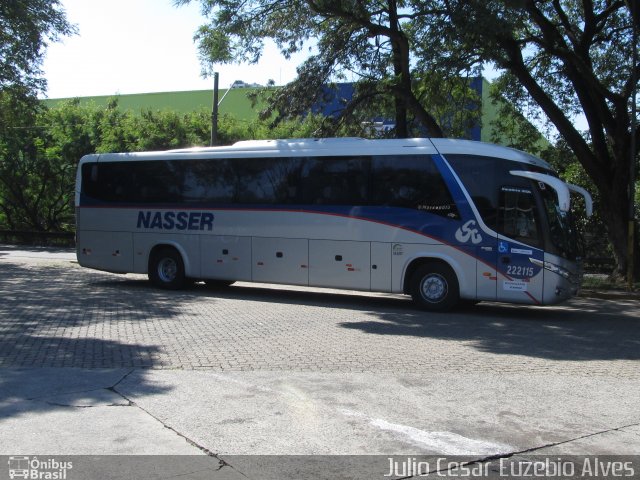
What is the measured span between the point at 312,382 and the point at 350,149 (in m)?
8.12

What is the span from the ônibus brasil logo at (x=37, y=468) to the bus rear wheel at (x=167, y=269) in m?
12.0

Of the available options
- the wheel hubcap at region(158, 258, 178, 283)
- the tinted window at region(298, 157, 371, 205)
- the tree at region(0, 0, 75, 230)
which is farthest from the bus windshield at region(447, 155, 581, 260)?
the tree at region(0, 0, 75, 230)

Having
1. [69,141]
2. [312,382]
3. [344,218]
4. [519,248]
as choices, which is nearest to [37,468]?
[312,382]

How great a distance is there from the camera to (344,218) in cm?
1440

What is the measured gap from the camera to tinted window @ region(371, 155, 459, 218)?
1330cm

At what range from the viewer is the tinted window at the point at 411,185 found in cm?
1330

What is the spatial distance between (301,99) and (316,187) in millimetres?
5505

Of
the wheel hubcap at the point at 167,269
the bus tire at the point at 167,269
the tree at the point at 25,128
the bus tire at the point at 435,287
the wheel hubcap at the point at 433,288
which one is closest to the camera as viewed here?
the bus tire at the point at 435,287

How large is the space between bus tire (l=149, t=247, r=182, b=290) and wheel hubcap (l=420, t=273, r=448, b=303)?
6.46m

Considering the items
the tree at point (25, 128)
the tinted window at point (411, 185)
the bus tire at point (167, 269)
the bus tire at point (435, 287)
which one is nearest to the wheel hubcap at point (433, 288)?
the bus tire at point (435, 287)

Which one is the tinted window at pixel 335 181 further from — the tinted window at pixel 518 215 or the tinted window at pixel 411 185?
the tinted window at pixel 518 215

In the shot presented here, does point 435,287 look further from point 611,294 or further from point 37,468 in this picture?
A: point 37,468

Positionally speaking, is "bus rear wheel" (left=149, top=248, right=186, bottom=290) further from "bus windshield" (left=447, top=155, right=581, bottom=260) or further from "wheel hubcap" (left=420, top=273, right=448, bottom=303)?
"bus windshield" (left=447, top=155, right=581, bottom=260)

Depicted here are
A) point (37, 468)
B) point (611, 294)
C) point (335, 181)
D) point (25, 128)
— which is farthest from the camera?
point (25, 128)
